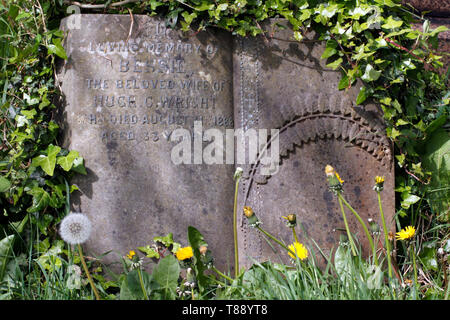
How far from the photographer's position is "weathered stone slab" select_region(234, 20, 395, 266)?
2326mm

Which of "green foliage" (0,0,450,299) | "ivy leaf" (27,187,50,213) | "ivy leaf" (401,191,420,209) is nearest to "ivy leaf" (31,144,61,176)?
"green foliage" (0,0,450,299)

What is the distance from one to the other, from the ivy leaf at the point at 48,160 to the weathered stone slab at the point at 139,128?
96 mm

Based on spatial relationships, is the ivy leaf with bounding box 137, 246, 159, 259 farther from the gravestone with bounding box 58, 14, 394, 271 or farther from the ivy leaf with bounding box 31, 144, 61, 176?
the ivy leaf with bounding box 31, 144, 61, 176

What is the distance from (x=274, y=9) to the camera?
2359 mm

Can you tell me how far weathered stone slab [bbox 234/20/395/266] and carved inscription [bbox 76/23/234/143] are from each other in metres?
0.20

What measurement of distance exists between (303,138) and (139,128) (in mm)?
819

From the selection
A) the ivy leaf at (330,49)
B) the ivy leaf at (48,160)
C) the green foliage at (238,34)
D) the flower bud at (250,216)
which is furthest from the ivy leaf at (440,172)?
the ivy leaf at (48,160)

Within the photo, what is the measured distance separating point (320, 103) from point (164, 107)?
2.58 feet

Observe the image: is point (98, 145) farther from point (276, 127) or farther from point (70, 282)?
point (276, 127)

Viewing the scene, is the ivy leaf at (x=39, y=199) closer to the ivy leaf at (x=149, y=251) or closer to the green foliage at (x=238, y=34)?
the green foliage at (x=238, y=34)

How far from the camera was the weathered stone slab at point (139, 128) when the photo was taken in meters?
2.29

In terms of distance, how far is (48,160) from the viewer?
7.29ft
